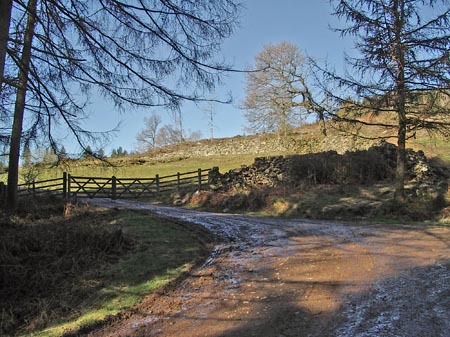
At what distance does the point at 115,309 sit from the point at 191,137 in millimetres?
65720

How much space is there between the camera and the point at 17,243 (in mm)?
7000

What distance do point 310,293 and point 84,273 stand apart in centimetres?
362

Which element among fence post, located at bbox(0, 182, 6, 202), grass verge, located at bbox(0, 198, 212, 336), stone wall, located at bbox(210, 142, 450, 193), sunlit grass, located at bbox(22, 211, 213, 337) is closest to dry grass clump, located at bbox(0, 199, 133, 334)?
grass verge, located at bbox(0, 198, 212, 336)

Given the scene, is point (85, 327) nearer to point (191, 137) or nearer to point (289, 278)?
point (289, 278)

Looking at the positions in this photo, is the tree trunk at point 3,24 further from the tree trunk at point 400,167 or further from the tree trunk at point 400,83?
the tree trunk at point 400,167

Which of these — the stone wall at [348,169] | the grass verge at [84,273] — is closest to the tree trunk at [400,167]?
the stone wall at [348,169]

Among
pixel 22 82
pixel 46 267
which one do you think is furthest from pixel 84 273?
pixel 22 82

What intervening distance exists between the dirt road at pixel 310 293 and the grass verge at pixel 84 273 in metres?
0.42

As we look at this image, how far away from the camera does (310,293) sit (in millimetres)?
4961

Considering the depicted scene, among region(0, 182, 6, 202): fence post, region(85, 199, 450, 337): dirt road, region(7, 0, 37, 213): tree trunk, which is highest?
region(7, 0, 37, 213): tree trunk

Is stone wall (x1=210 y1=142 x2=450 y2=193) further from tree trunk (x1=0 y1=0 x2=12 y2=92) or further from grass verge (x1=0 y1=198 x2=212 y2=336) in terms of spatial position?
tree trunk (x1=0 y1=0 x2=12 y2=92)

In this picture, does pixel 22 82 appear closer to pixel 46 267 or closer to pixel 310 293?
pixel 46 267

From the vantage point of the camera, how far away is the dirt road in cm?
400

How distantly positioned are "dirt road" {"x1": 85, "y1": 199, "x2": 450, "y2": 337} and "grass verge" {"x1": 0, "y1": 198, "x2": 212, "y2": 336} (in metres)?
0.42
